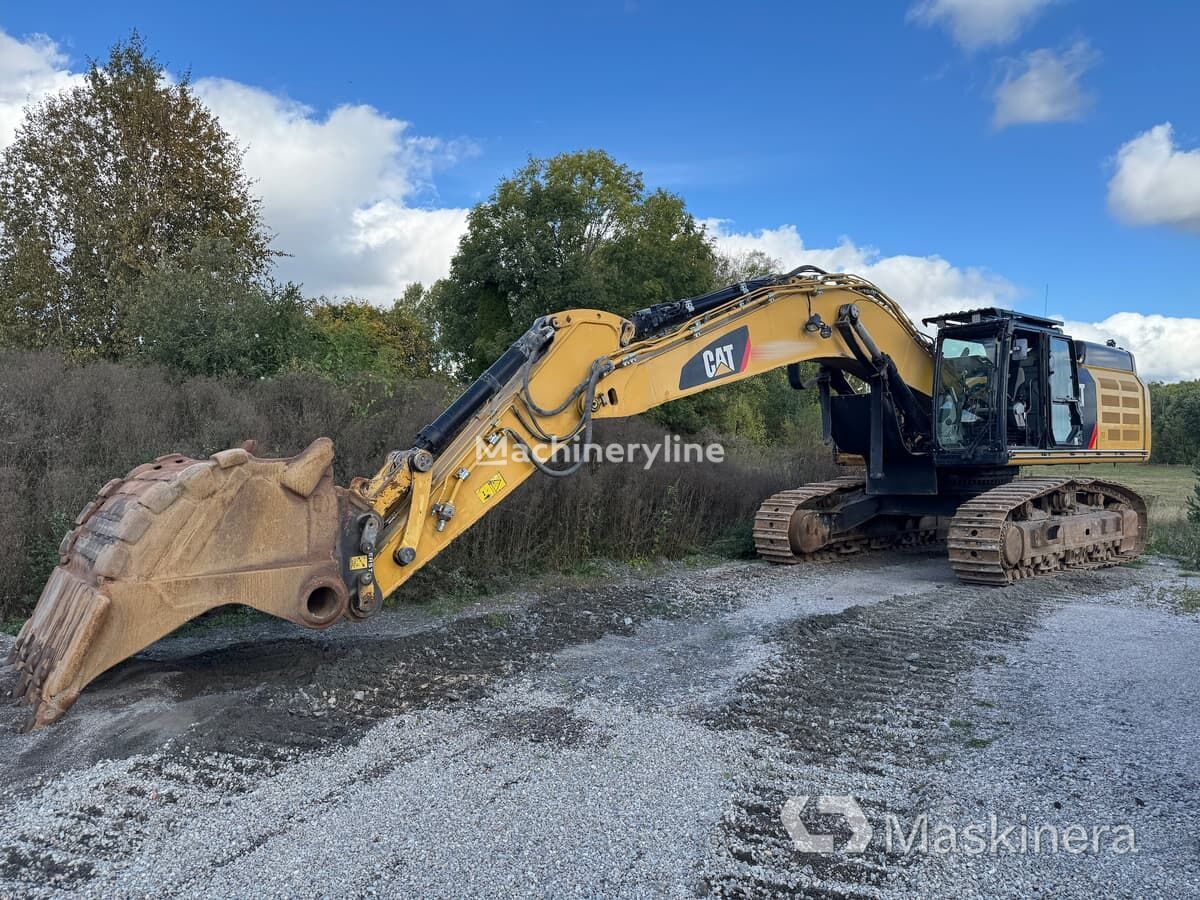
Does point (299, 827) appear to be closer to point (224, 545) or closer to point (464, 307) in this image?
point (224, 545)

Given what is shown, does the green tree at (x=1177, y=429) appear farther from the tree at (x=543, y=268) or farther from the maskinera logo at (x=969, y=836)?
the maskinera logo at (x=969, y=836)

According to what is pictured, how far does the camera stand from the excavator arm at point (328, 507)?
3932mm

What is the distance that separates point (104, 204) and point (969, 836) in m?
15.9

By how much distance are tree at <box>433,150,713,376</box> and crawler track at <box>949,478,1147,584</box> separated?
13505mm

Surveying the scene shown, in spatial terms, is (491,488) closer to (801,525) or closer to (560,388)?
(560,388)

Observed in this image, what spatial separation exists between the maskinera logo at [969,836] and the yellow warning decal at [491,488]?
8.32 feet

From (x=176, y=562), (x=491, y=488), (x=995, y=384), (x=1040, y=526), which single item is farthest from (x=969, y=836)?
(x=995, y=384)

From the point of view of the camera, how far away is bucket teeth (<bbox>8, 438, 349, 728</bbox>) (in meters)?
3.88

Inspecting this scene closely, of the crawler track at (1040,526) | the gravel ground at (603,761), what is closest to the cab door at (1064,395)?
the crawler track at (1040,526)

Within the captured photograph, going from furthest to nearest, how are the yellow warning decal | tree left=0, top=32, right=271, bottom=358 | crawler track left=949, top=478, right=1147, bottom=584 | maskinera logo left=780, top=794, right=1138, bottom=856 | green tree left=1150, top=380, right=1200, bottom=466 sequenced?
green tree left=1150, top=380, right=1200, bottom=466 < tree left=0, top=32, right=271, bottom=358 < crawler track left=949, top=478, right=1147, bottom=584 < the yellow warning decal < maskinera logo left=780, top=794, right=1138, bottom=856

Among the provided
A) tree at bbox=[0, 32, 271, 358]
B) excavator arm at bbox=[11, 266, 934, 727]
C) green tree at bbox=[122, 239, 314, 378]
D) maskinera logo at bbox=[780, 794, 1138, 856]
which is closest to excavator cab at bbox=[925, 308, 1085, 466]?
excavator arm at bbox=[11, 266, 934, 727]

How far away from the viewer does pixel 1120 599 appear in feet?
25.9

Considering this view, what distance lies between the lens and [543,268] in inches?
869

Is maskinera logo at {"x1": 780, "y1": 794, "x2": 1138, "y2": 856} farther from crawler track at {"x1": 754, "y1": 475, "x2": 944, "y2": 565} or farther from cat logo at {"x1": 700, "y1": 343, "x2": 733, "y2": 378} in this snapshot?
crawler track at {"x1": 754, "y1": 475, "x2": 944, "y2": 565}
